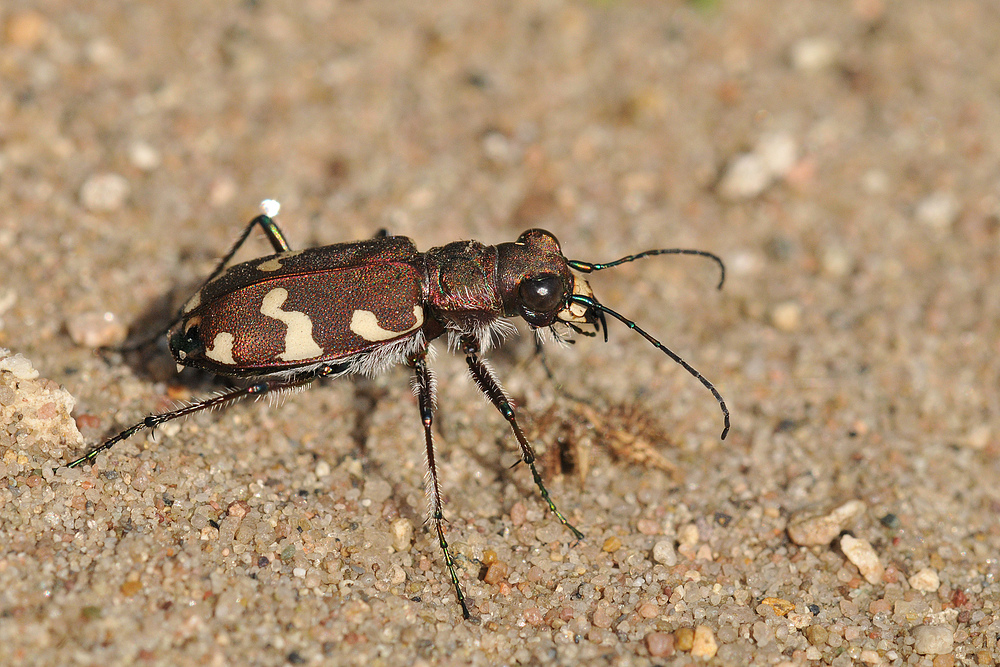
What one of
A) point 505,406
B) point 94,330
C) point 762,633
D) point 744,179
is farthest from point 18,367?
point 744,179

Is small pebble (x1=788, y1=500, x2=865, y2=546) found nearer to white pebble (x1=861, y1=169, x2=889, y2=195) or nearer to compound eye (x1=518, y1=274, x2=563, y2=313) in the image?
compound eye (x1=518, y1=274, x2=563, y2=313)

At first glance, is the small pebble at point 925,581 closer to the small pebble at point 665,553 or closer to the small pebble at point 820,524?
the small pebble at point 820,524

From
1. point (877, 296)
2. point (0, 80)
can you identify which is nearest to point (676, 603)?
point (877, 296)

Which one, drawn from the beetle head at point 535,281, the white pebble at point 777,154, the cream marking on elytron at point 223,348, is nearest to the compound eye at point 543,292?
the beetle head at point 535,281

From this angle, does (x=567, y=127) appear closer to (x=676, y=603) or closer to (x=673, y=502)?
(x=673, y=502)

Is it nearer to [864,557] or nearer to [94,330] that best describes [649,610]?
[864,557]

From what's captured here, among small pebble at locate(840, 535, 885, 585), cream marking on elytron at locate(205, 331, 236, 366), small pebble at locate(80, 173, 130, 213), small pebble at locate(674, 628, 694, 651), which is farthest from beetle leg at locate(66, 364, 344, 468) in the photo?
small pebble at locate(840, 535, 885, 585)

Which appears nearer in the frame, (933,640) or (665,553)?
(933,640)
